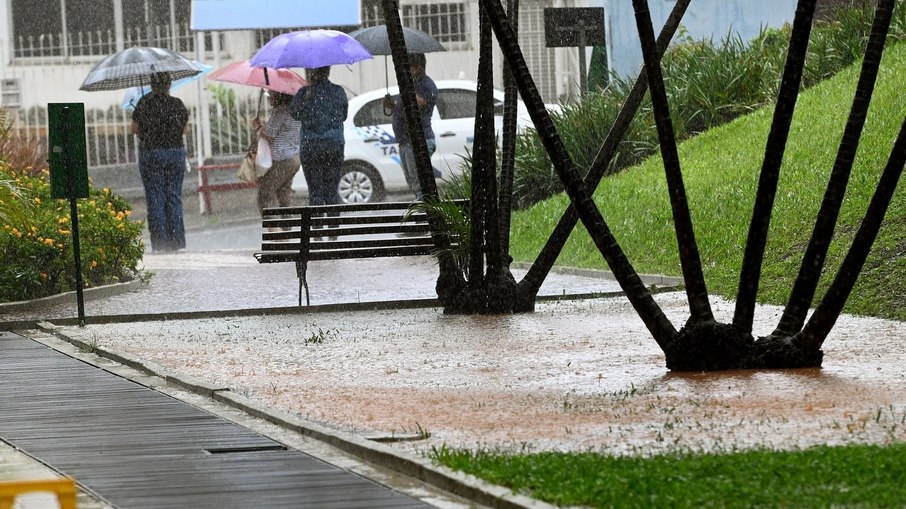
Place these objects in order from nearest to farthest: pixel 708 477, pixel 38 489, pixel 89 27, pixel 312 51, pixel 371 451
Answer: pixel 38 489 → pixel 708 477 → pixel 371 451 → pixel 312 51 → pixel 89 27

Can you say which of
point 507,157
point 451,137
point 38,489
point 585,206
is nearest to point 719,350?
point 585,206

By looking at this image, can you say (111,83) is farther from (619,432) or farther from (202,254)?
(619,432)

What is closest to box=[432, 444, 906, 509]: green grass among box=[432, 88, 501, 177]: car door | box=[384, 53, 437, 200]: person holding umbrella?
box=[384, 53, 437, 200]: person holding umbrella

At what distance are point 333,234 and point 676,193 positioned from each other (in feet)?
19.6

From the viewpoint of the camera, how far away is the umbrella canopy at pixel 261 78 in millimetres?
24328

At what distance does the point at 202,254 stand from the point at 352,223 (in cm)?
662

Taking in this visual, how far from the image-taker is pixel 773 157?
34.9 ft

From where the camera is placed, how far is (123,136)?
31500 millimetres

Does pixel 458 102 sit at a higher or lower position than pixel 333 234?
higher

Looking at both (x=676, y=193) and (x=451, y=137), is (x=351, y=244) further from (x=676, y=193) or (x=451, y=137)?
(x=451, y=137)

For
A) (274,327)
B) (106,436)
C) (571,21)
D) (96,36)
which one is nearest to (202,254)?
(571,21)

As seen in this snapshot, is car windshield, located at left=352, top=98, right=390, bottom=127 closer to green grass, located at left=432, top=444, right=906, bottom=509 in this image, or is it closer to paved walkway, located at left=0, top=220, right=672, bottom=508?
paved walkway, located at left=0, top=220, right=672, bottom=508

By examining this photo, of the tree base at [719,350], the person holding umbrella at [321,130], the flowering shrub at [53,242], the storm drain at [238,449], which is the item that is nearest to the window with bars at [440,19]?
the person holding umbrella at [321,130]

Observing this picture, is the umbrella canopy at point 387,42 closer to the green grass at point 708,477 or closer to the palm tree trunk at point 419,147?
the palm tree trunk at point 419,147
